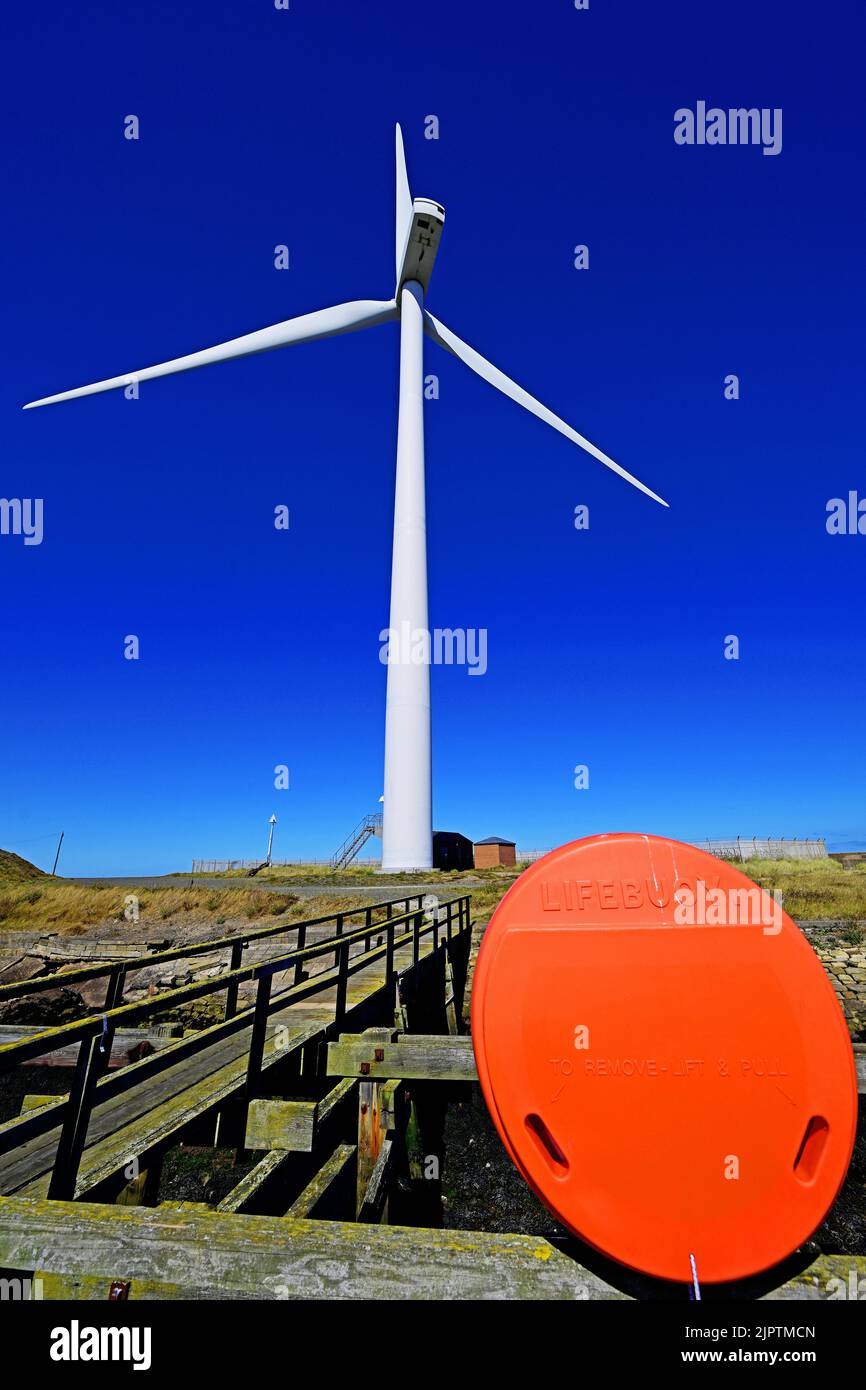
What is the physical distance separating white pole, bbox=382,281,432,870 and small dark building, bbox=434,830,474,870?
372 inches

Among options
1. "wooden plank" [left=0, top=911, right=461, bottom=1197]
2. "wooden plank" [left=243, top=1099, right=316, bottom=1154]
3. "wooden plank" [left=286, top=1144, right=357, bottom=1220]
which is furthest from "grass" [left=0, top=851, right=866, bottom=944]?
"wooden plank" [left=286, top=1144, right=357, bottom=1220]

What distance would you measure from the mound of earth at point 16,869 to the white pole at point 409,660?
26483 millimetres

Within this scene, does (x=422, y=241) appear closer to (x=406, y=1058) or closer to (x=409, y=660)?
(x=409, y=660)

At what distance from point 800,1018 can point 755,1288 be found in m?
0.78

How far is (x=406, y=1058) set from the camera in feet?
16.8

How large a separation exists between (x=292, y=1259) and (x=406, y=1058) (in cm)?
336

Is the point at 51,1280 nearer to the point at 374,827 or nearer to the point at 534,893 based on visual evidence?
the point at 534,893

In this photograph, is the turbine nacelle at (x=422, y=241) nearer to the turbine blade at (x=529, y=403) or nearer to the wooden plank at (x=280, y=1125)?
the turbine blade at (x=529, y=403)

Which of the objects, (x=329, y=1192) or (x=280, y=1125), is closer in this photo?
(x=329, y=1192)

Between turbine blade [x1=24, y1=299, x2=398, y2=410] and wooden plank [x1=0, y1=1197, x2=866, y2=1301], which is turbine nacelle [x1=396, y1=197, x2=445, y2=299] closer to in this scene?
turbine blade [x1=24, y1=299, x2=398, y2=410]

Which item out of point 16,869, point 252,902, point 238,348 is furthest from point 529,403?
point 16,869

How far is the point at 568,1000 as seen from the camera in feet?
7.12

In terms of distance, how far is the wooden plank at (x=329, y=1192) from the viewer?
355cm
